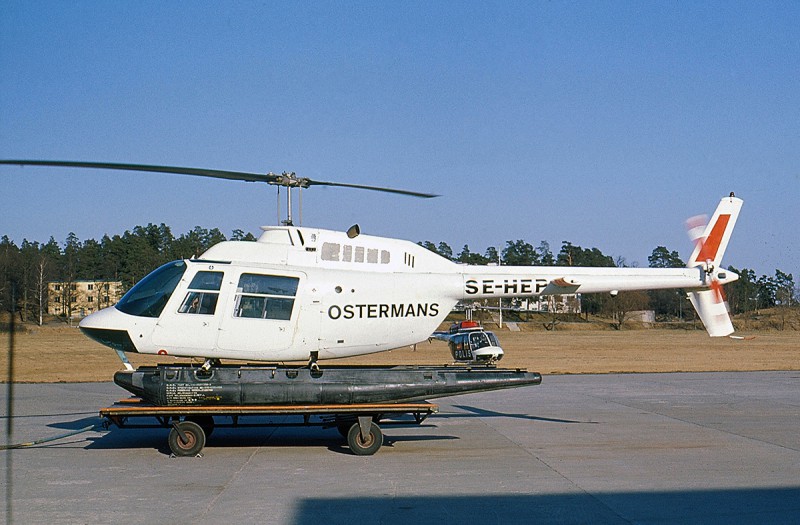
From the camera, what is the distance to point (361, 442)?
11.2 metres

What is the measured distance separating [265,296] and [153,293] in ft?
5.39

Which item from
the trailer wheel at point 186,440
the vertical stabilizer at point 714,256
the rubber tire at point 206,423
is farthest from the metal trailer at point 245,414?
the vertical stabilizer at point 714,256

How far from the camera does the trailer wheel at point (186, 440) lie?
11.1 m

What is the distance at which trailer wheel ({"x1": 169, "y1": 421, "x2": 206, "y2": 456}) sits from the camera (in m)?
11.1

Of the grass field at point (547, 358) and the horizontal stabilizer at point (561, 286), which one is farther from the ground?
the horizontal stabilizer at point (561, 286)

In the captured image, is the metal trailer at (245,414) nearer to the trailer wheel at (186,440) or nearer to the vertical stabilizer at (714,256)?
the trailer wheel at (186,440)

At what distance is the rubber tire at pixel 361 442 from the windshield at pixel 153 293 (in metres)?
3.32

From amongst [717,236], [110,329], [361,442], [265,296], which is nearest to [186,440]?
[110,329]

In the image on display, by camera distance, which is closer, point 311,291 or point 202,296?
point 202,296

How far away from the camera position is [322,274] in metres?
11.7

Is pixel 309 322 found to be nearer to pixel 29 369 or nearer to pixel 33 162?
pixel 33 162

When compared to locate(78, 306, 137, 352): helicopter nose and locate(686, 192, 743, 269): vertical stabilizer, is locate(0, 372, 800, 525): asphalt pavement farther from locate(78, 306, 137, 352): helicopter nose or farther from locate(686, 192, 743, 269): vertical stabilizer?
locate(686, 192, 743, 269): vertical stabilizer

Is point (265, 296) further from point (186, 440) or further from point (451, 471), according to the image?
point (451, 471)

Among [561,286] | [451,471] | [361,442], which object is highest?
[561,286]
